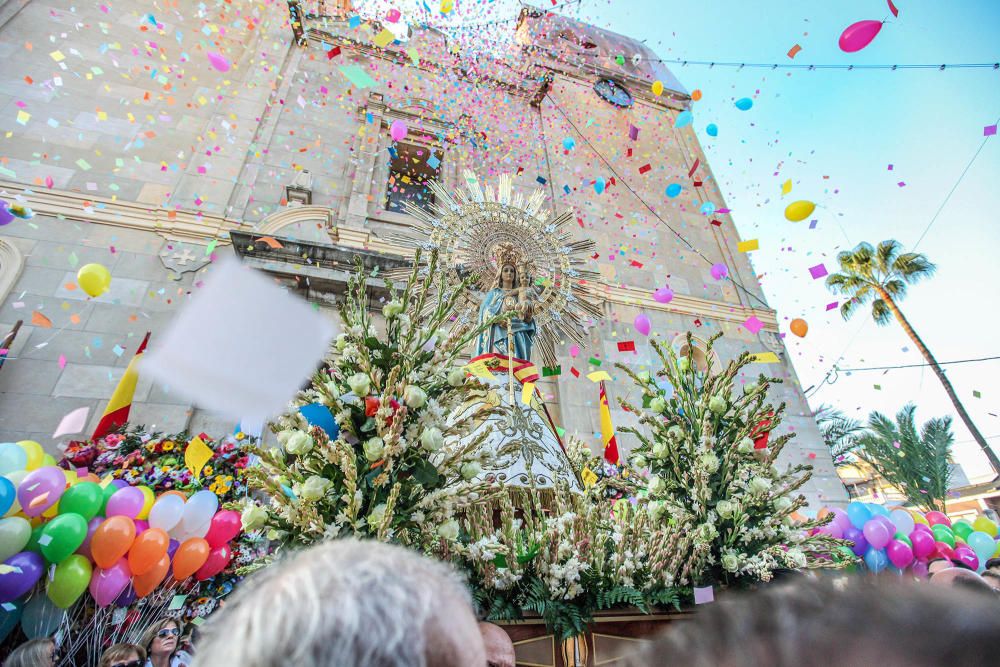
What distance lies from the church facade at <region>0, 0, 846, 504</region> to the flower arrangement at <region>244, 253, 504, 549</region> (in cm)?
234

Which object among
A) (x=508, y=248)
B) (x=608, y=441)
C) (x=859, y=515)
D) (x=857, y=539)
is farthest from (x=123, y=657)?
(x=859, y=515)

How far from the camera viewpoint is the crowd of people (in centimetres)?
47

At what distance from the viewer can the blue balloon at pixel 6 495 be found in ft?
8.80

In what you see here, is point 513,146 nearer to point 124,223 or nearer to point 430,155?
point 430,155

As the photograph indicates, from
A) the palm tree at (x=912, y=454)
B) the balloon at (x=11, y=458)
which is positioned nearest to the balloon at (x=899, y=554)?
the balloon at (x=11, y=458)

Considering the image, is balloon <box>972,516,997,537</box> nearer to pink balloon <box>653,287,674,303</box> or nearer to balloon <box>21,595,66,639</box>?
pink balloon <box>653,287,674,303</box>

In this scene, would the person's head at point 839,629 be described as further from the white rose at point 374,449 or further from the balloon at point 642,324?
the balloon at point 642,324

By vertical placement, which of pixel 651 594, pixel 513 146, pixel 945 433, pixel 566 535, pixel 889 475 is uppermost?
pixel 513 146

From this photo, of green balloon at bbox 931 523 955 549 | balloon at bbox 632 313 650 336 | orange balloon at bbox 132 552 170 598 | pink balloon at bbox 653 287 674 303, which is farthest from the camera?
pink balloon at bbox 653 287 674 303

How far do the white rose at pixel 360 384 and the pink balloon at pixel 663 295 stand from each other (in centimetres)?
710

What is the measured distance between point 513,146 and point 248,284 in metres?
6.75

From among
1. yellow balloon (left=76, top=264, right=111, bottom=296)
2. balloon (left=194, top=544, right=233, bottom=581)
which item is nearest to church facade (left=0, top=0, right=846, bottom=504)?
yellow balloon (left=76, top=264, right=111, bottom=296)

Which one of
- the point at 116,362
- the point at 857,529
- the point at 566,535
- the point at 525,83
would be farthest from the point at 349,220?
the point at 857,529

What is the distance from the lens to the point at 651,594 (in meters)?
2.24
